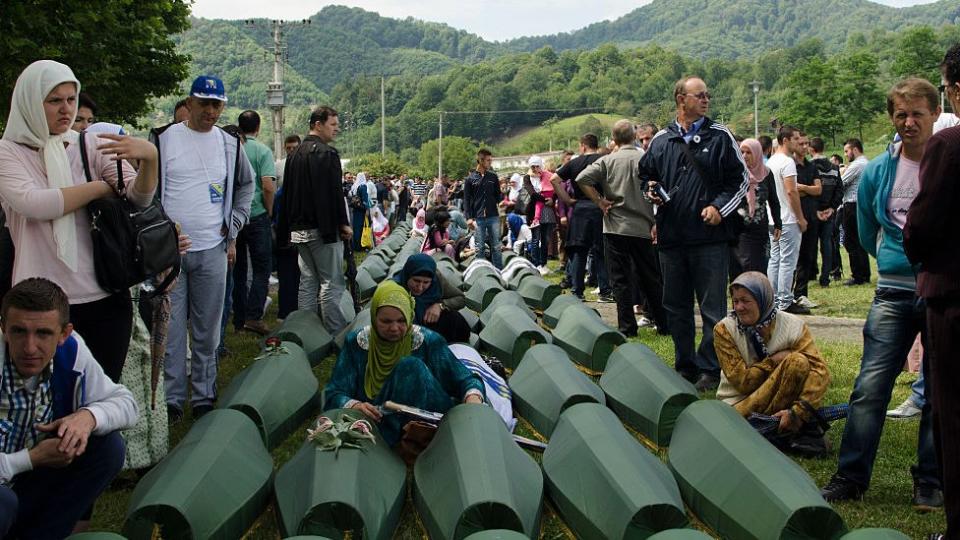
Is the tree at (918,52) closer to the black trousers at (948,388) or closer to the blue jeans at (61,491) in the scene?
the black trousers at (948,388)

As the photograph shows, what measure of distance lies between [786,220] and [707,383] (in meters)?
3.90

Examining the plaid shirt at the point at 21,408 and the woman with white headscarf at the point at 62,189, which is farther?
the woman with white headscarf at the point at 62,189

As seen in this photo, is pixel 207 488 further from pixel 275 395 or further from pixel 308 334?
pixel 308 334

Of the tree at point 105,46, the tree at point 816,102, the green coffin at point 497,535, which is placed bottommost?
the tree at point 816,102

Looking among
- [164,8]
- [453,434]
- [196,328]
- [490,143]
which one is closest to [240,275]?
[196,328]

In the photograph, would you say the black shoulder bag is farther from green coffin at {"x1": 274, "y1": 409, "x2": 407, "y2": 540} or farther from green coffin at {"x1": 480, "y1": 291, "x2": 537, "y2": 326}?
green coffin at {"x1": 480, "y1": 291, "x2": 537, "y2": 326}

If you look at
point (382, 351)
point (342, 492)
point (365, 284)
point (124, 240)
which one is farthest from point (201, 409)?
point (365, 284)

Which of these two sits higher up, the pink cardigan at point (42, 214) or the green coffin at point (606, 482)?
the pink cardigan at point (42, 214)

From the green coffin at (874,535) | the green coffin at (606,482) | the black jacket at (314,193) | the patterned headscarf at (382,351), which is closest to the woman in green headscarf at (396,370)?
the patterned headscarf at (382,351)

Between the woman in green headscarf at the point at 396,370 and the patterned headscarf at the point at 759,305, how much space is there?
1.60 meters

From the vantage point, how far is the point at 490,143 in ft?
493

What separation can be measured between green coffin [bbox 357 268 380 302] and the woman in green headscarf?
5.38 metres

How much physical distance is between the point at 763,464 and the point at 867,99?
387 feet

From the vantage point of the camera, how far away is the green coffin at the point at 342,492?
4.17 meters
